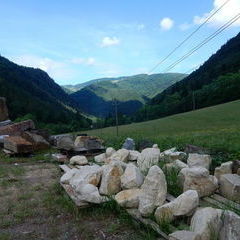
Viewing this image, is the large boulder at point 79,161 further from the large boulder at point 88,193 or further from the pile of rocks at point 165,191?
the large boulder at point 88,193

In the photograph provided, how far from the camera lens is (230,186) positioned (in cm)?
600

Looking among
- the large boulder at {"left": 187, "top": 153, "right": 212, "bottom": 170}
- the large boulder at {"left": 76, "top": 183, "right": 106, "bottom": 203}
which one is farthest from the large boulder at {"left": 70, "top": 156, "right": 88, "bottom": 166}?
the large boulder at {"left": 76, "top": 183, "right": 106, "bottom": 203}

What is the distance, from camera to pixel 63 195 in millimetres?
7898

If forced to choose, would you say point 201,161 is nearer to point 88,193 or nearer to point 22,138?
point 88,193

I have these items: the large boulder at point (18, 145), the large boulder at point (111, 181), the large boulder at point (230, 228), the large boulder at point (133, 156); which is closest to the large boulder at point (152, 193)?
the large boulder at point (111, 181)

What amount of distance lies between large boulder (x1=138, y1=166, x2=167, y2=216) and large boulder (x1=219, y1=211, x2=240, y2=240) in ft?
4.64

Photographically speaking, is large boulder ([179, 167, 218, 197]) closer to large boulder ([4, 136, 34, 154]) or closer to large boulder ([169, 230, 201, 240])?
large boulder ([169, 230, 201, 240])

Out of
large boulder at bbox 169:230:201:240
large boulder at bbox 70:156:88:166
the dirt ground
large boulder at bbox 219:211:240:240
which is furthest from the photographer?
large boulder at bbox 70:156:88:166

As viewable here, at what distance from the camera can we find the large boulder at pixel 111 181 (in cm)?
679

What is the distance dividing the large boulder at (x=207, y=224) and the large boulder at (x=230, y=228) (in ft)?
0.30

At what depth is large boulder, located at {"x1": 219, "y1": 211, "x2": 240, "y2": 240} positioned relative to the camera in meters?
4.25

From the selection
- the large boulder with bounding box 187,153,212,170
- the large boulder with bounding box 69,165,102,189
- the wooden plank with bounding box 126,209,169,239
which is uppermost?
the large boulder with bounding box 187,153,212,170

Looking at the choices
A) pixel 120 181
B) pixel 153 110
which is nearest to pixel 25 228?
pixel 120 181

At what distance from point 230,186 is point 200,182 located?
445mm
